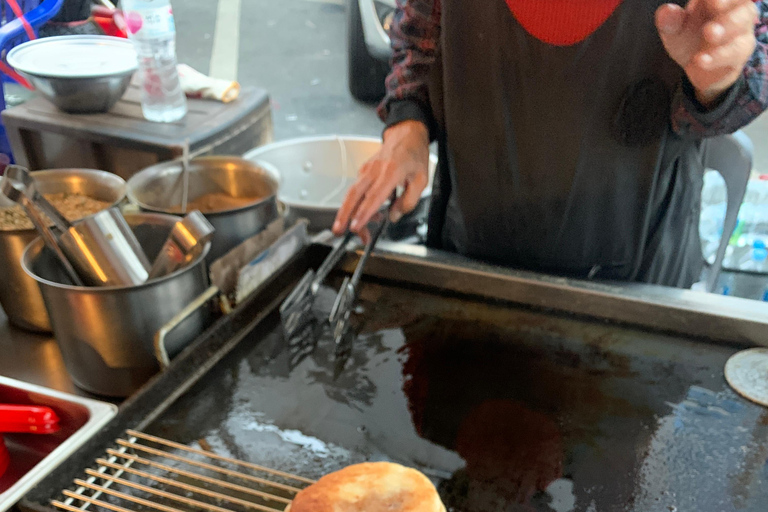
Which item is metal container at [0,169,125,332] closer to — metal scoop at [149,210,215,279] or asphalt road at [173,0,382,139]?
metal scoop at [149,210,215,279]

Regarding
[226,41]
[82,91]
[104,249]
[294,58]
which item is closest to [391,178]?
[104,249]

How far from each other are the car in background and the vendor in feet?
9.97

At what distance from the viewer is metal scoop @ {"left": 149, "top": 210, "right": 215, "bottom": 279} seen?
0.95 m

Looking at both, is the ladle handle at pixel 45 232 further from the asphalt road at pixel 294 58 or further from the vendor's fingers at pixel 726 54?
the asphalt road at pixel 294 58

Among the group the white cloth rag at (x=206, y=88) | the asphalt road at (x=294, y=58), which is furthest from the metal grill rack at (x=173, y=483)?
the asphalt road at (x=294, y=58)

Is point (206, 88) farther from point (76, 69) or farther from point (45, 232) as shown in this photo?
point (45, 232)

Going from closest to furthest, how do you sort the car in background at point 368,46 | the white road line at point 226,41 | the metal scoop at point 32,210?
the metal scoop at point 32,210 → the car in background at point 368,46 → the white road line at point 226,41

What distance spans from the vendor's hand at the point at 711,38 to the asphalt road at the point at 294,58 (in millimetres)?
3084

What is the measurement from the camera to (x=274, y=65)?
489 cm

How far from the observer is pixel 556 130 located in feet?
3.97

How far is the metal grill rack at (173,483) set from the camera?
78cm

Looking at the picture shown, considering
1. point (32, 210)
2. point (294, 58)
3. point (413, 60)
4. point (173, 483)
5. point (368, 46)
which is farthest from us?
point (294, 58)

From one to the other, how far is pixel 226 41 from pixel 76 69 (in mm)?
3996

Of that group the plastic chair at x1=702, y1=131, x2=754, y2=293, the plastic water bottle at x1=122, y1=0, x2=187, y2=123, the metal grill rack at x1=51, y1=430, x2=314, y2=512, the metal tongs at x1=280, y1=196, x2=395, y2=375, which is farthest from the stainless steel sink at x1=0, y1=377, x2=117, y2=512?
the plastic chair at x1=702, y1=131, x2=754, y2=293
